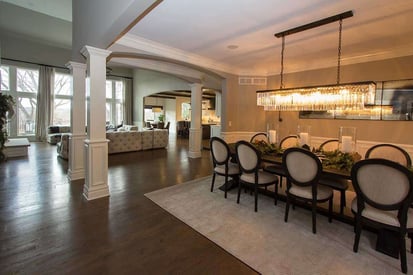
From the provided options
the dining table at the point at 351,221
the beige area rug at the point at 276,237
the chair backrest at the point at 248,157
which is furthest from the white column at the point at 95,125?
the dining table at the point at 351,221

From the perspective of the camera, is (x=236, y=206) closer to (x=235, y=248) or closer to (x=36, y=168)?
(x=235, y=248)

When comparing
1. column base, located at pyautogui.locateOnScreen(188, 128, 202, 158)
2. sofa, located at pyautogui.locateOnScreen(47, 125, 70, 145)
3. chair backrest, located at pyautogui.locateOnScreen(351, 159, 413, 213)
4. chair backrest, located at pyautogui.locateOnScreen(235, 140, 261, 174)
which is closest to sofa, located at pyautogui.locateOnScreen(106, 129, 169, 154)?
column base, located at pyautogui.locateOnScreen(188, 128, 202, 158)

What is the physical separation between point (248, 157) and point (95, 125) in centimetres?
251

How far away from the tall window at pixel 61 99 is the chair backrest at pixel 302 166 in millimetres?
11391

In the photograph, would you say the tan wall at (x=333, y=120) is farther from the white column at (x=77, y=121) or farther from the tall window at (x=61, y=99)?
the tall window at (x=61, y=99)

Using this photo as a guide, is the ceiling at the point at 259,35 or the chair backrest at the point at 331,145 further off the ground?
the ceiling at the point at 259,35

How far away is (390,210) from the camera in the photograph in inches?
78.3

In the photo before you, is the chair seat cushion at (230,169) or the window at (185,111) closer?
the chair seat cushion at (230,169)

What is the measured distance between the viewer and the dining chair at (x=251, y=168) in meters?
3.08

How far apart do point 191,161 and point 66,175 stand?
3.15 m

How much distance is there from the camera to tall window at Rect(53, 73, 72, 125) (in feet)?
34.3

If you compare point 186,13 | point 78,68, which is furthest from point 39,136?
point 186,13

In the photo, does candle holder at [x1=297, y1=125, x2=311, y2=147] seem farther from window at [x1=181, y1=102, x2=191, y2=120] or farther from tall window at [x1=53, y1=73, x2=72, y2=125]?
window at [x1=181, y1=102, x2=191, y2=120]

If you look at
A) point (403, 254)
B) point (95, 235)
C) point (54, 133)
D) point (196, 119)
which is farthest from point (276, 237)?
point (54, 133)
